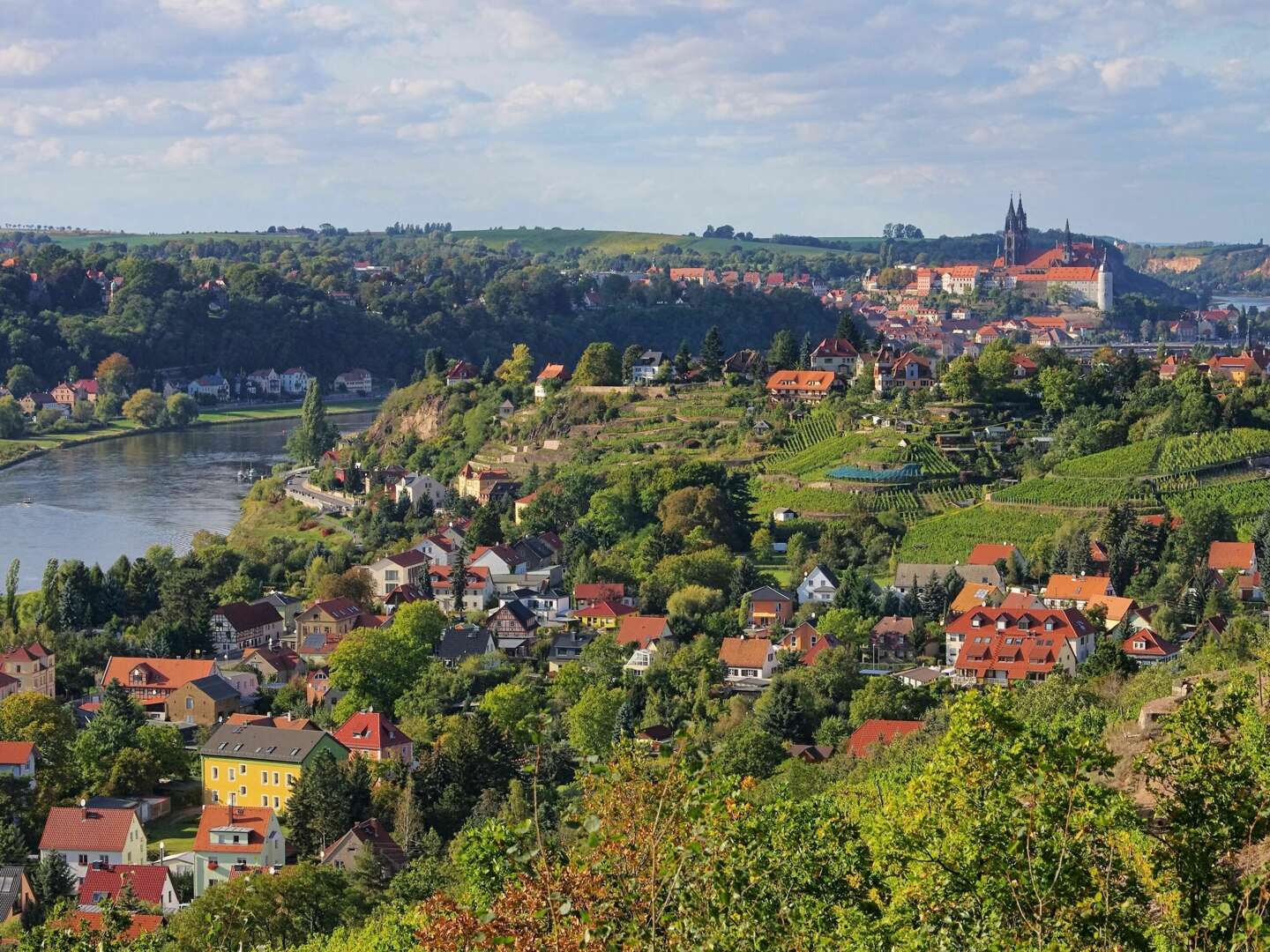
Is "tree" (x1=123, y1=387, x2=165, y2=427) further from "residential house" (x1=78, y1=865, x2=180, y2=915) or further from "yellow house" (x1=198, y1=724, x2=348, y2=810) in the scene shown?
"residential house" (x1=78, y1=865, x2=180, y2=915)

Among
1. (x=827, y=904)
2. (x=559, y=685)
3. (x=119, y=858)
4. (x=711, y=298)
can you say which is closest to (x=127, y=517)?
(x=559, y=685)

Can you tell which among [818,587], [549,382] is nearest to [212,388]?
[549,382]

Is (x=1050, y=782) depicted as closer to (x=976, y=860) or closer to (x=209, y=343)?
(x=976, y=860)

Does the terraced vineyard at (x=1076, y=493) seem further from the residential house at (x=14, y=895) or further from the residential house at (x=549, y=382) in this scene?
the residential house at (x=14, y=895)

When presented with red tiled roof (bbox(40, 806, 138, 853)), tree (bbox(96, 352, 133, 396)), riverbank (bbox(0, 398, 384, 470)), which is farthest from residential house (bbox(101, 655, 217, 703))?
tree (bbox(96, 352, 133, 396))

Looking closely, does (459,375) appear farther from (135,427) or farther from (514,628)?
(514,628)
